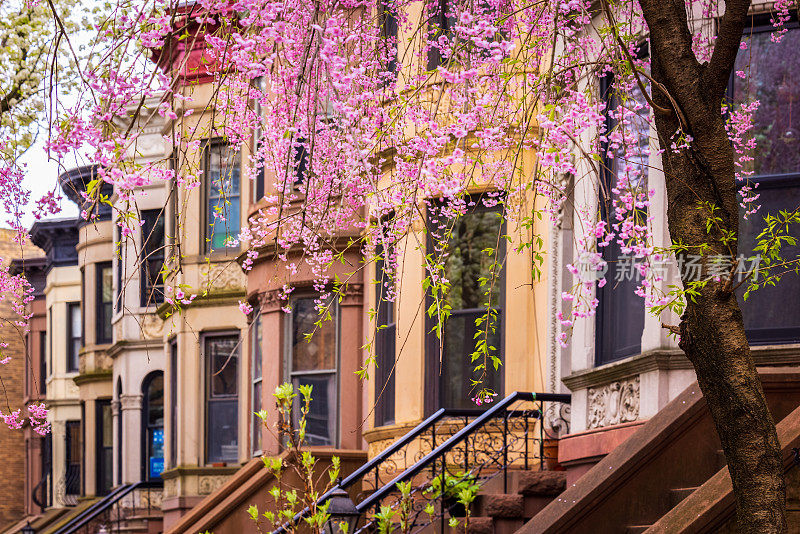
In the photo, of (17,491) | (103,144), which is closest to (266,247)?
(103,144)

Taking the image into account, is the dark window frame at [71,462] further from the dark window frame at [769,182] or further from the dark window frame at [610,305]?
the dark window frame at [769,182]

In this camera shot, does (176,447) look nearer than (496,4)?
No

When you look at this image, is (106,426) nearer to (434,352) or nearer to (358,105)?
(434,352)

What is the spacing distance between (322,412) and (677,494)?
869 cm

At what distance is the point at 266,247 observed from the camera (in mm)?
18547

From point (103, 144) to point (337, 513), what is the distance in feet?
13.4

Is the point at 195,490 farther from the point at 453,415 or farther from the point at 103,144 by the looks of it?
the point at 103,144

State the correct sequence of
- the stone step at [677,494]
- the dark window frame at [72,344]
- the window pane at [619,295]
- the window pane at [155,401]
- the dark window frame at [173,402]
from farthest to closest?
the dark window frame at [72,344] < the window pane at [155,401] < the dark window frame at [173,402] < the window pane at [619,295] < the stone step at [677,494]

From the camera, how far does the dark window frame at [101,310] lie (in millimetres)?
30344

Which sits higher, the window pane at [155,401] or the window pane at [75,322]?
the window pane at [75,322]

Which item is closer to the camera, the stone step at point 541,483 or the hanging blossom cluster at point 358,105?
the hanging blossom cluster at point 358,105

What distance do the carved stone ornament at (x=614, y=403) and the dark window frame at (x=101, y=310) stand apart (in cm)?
2058

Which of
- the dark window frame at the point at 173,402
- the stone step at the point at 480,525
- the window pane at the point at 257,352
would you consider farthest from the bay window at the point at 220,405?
the stone step at the point at 480,525

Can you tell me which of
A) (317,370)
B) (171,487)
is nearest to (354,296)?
(317,370)
